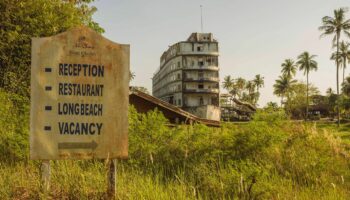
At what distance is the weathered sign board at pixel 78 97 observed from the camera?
457 cm

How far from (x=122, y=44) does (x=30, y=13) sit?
7.77m

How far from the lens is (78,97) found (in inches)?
184

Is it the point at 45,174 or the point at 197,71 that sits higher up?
the point at 197,71

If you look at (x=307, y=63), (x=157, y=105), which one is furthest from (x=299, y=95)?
(x=157, y=105)

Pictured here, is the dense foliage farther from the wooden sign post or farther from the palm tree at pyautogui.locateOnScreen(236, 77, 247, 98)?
the palm tree at pyautogui.locateOnScreen(236, 77, 247, 98)

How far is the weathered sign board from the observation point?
4.57 meters

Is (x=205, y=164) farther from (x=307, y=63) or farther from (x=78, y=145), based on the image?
(x=307, y=63)

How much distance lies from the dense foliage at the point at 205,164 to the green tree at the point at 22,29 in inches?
101

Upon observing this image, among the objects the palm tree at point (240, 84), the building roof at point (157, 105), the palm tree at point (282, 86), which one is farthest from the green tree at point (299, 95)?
the building roof at point (157, 105)

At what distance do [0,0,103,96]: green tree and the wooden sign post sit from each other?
6487 mm

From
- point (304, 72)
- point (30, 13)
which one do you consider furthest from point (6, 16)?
point (304, 72)

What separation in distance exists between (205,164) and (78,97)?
2.83 metres

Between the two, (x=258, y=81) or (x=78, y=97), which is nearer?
(x=78, y=97)

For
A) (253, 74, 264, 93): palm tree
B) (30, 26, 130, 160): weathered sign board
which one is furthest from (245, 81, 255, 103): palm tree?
(30, 26, 130, 160): weathered sign board
